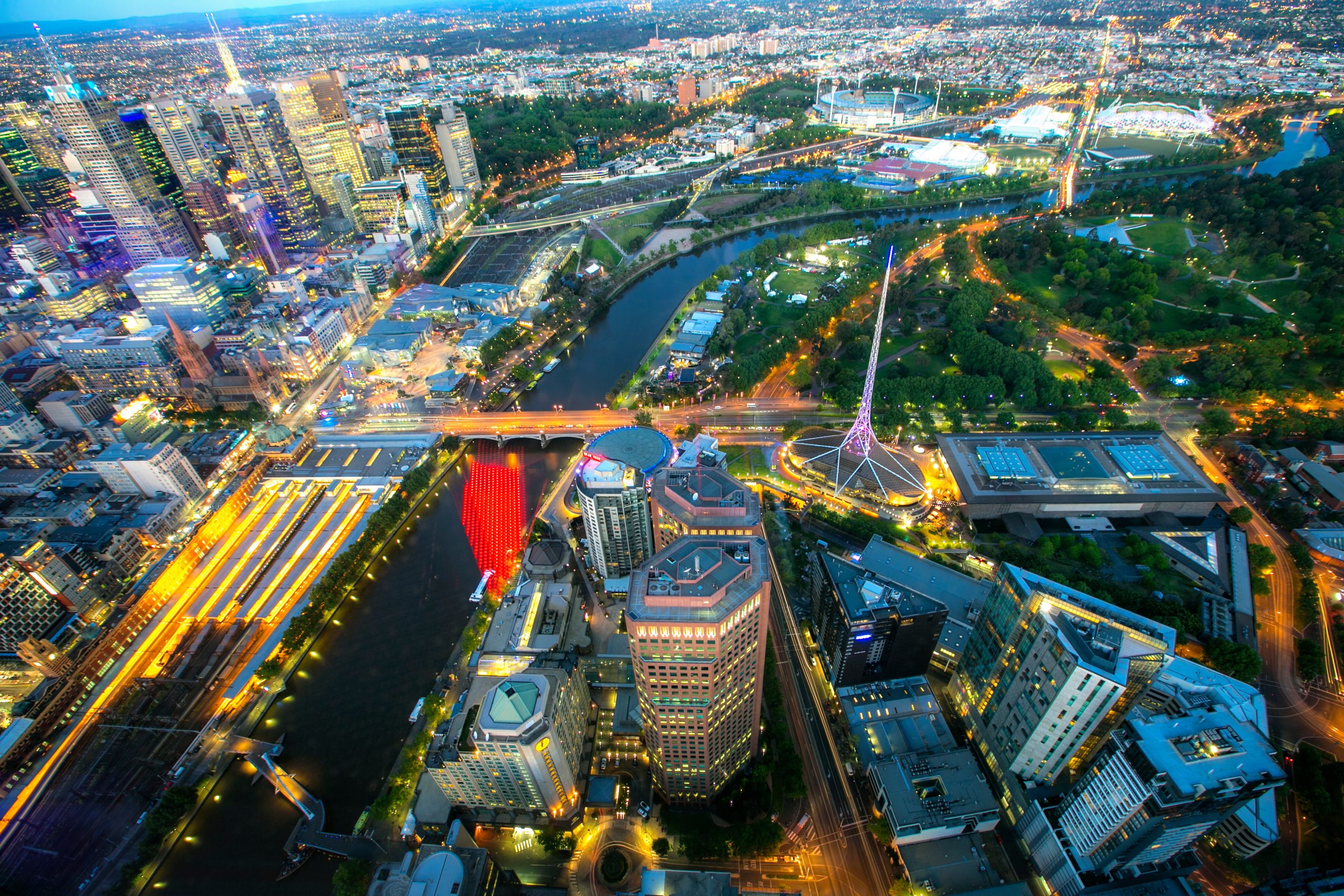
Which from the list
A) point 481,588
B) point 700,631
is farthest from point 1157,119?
point 700,631

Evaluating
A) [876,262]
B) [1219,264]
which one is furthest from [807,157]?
[1219,264]

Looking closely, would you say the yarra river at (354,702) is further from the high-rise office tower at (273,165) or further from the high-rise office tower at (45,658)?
the high-rise office tower at (273,165)

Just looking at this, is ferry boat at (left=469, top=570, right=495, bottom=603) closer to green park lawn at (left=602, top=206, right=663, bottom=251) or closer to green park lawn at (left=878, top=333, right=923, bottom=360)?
green park lawn at (left=878, top=333, right=923, bottom=360)

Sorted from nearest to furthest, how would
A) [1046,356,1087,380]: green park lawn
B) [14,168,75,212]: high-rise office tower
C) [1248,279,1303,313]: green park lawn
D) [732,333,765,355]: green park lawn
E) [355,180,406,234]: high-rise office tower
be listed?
[1046,356,1087,380]: green park lawn < [732,333,765,355]: green park lawn < [1248,279,1303,313]: green park lawn < [14,168,75,212]: high-rise office tower < [355,180,406,234]: high-rise office tower

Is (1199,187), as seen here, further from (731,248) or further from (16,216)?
(16,216)

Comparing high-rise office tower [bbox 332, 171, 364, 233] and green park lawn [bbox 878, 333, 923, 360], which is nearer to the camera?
green park lawn [bbox 878, 333, 923, 360]

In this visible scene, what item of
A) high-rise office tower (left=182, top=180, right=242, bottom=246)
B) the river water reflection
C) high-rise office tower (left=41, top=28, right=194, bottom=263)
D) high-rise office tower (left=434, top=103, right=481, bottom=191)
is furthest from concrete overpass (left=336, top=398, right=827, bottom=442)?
high-rise office tower (left=434, top=103, right=481, bottom=191)
